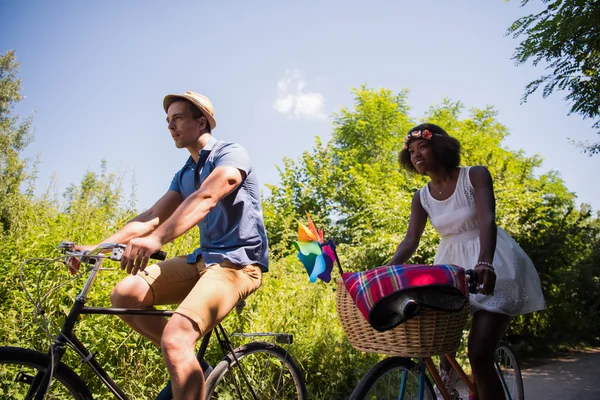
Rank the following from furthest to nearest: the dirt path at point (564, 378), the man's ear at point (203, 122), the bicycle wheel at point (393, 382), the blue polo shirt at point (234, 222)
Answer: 1. the dirt path at point (564, 378)
2. the man's ear at point (203, 122)
3. the blue polo shirt at point (234, 222)
4. the bicycle wheel at point (393, 382)

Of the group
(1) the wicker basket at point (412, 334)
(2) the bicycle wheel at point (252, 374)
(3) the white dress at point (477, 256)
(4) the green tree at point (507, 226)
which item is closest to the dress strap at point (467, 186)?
(3) the white dress at point (477, 256)

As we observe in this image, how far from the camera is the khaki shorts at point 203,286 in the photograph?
7.50 feet

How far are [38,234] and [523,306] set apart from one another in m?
3.66

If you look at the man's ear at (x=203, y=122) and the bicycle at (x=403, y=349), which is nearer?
the bicycle at (x=403, y=349)

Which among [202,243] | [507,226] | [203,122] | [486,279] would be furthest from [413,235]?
[507,226]

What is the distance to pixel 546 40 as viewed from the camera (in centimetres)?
480

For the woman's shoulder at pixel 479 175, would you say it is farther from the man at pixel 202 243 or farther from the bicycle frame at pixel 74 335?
the bicycle frame at pixel 74 335

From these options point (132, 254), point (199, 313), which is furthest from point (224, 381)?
point (132, 254)

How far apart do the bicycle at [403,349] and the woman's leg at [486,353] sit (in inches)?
7.9

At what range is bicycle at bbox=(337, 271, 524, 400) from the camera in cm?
209

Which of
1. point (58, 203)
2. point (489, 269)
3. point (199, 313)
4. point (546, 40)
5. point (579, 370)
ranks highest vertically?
point (546, 40)

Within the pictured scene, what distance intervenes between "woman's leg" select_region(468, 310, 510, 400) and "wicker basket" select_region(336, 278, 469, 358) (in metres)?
0.33

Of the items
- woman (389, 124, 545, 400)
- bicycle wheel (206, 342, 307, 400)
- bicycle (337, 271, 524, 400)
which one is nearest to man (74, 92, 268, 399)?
bicycle wheel (206, 342, 307, 400)

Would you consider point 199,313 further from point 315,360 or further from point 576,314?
point 576,314
